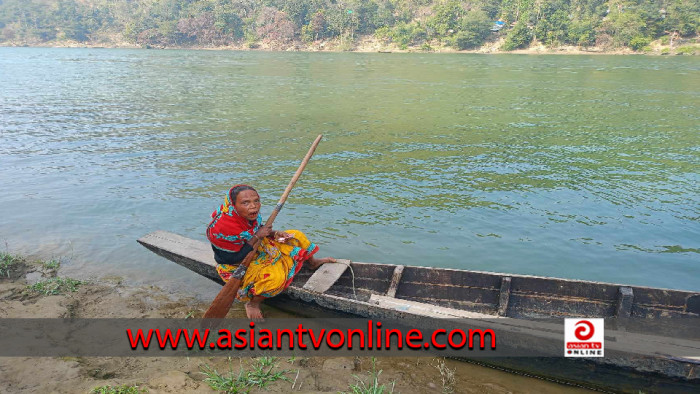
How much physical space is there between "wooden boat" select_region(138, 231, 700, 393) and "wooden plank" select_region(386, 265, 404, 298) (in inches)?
0.5

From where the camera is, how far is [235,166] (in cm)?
1198

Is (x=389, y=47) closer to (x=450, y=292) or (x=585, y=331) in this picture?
(x=450, y=292)

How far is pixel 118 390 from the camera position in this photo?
3.51 meters

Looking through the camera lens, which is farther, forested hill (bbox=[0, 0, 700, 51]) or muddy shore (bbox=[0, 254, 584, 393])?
forested hill (bbox=[0, 0, 700, 51])

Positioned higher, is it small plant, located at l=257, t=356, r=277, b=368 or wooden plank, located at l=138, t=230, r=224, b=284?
wooden plank, located at l=138, t=230, r=224, b=284

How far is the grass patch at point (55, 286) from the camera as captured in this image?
19.0ft

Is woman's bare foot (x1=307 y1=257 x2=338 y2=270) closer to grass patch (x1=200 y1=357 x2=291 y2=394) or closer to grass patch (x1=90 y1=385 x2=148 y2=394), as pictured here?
grass patch (x1=200 y1=357 x2=291 y2=394)

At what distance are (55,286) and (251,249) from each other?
278 cm

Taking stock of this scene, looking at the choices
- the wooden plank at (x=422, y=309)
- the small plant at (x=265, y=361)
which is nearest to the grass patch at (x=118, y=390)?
the small plant at (x=265, y=361)

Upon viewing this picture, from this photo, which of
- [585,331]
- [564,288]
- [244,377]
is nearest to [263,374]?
[244,377]

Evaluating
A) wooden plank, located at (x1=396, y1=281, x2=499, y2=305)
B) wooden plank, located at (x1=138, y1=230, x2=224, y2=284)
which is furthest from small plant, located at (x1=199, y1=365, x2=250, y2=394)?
wooden plank, located at (x1=396, y1=281, x2=499, y2=305)

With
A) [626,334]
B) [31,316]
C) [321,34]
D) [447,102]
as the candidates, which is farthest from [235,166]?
[321,34]

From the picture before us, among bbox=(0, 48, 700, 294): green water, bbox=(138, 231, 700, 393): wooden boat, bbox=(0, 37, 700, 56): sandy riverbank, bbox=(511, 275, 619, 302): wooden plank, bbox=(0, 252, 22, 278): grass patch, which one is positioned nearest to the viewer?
bbox=(138, 231, 700, 393): wooden boat

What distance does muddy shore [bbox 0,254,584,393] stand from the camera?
151 inches
